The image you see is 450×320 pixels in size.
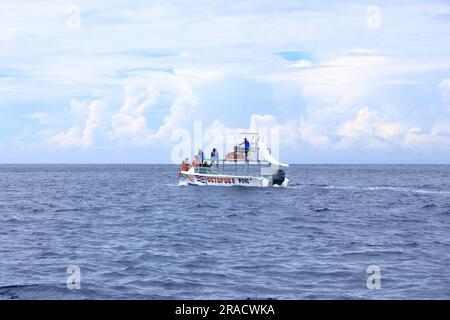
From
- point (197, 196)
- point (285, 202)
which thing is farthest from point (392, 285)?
point (197, 196)

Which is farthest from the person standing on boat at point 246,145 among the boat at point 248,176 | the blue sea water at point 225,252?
the blue sea water at point 225,252

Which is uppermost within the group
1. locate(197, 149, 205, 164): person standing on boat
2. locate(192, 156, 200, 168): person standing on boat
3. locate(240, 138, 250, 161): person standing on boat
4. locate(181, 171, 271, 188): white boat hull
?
locate(240, 138, 250, 161): person standing on boat

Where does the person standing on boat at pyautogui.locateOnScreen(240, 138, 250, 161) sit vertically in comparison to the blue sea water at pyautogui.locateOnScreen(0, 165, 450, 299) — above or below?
above

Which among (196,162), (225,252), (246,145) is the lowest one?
(225,252)

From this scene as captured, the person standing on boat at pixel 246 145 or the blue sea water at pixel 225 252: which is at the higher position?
the person standing on boat at pixel 246 145

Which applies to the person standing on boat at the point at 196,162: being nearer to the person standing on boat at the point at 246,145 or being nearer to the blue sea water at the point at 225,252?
the person standing on boat at the point at 246,145

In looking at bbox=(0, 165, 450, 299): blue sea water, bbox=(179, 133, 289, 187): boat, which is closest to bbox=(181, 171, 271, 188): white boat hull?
bbox=(179, 133, 289, 187): boat

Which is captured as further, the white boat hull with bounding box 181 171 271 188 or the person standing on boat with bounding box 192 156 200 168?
the person standing on boat with bounding box 192 156 200 168

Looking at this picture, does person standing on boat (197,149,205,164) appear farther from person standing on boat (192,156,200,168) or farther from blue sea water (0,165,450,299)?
blue sea water (0,165,450,299)

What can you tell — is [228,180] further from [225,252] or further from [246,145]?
[225,252]

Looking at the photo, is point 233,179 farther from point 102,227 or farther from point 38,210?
point 102,227

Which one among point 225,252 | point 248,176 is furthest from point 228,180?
point 225,252

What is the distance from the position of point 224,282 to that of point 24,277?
26.2 feet

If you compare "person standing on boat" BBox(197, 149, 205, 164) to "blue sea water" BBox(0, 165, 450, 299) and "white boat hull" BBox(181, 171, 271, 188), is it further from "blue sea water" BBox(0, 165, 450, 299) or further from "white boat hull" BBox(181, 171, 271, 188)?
"blue sea water" BBox(0, 165, 450, 299)
